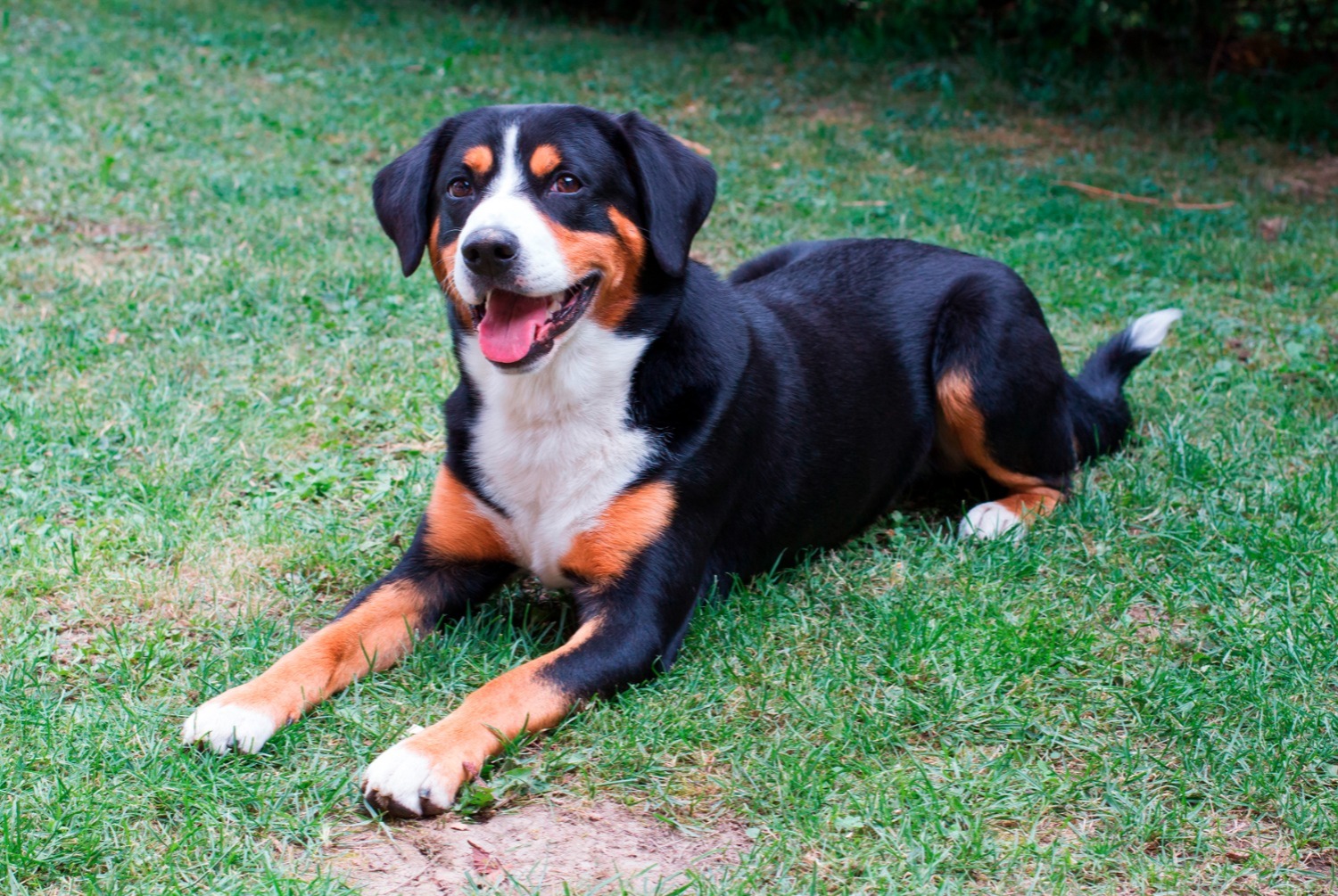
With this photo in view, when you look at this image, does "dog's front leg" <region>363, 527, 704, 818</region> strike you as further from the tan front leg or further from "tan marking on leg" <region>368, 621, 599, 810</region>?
the tan front leg

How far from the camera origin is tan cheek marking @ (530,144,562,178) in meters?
3.27

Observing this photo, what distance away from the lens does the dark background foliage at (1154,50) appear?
409 inches

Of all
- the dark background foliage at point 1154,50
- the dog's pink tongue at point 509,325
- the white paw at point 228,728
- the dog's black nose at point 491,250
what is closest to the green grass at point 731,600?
the white paw at point 228,728

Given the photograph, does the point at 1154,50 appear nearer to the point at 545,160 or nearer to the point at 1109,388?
the point at 1109,388

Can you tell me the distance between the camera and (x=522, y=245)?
306 centimetres

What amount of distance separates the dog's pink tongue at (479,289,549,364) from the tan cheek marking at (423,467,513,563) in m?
0.43

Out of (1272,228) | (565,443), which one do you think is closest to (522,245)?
(565,443)

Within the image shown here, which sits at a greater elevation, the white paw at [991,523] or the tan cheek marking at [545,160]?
the tan cheek marking at [545,160]

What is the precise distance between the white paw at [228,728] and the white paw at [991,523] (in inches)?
87.5

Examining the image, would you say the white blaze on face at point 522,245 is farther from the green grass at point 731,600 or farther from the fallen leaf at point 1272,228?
the fallen leaf at point 1272,228

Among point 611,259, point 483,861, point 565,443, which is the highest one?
point 611,259

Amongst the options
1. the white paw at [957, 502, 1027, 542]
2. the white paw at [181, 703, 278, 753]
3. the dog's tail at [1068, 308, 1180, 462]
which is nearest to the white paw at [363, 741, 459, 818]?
the white paw at [181, 703, 278, 753]

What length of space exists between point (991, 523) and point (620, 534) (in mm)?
1442

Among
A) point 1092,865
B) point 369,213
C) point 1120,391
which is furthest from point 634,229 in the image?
point 369,213
